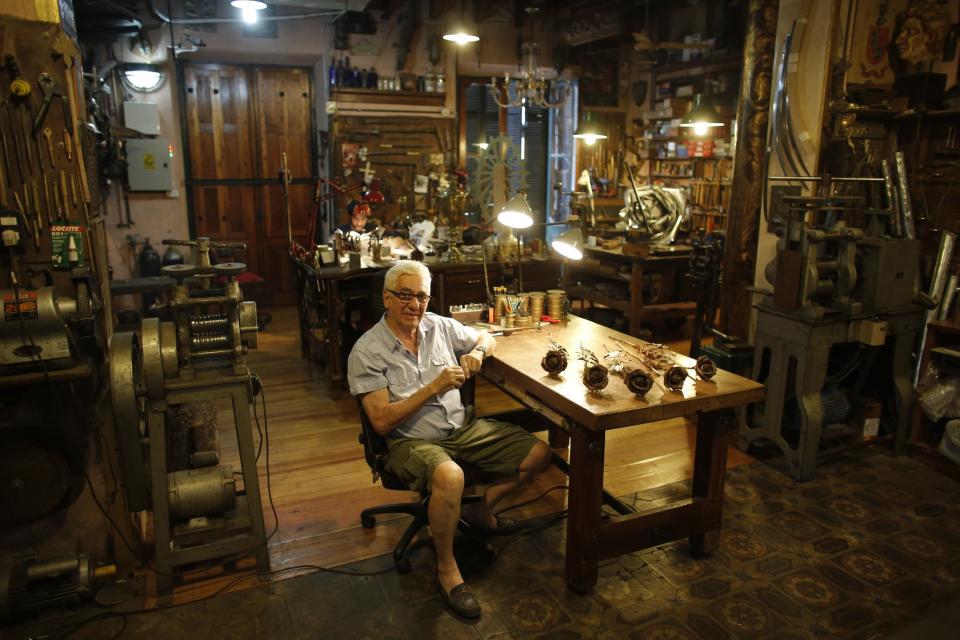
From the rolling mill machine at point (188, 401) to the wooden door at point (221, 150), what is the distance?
Answer: 16.6 ft

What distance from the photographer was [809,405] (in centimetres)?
375

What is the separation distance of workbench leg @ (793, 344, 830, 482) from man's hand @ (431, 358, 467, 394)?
2.06 metres

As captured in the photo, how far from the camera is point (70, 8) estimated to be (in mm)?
3225


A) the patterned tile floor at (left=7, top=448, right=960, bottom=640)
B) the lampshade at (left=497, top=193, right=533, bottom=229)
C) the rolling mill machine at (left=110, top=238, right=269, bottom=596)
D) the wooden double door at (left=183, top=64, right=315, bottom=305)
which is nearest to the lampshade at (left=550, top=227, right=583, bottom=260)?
the lampshade at (left=497, top=193, right=533, bottom=229)

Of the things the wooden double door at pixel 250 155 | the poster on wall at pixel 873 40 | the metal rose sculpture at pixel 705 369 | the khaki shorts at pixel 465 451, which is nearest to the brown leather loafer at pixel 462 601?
the khaki shorts at pixel 465 451

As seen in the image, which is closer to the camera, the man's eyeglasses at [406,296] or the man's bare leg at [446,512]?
the man's bare leg at [446,512]

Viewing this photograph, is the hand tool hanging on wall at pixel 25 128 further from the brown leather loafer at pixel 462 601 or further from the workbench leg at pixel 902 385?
the workbench leg at pixel 902 385

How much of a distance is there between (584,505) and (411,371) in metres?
0.88

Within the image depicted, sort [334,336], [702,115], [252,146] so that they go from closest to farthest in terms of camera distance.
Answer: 1. [334,336]
2. [702,115]
3. [252,146]

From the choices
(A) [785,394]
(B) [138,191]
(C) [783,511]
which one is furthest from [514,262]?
(B) [138,191]

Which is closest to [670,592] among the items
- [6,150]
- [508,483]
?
[508,483]

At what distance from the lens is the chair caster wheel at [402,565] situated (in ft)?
9.51

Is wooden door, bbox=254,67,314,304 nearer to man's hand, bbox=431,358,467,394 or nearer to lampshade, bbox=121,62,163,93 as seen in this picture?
lampshade, bbox=121,62,163,93

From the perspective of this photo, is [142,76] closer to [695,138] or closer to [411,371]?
[411,371]
